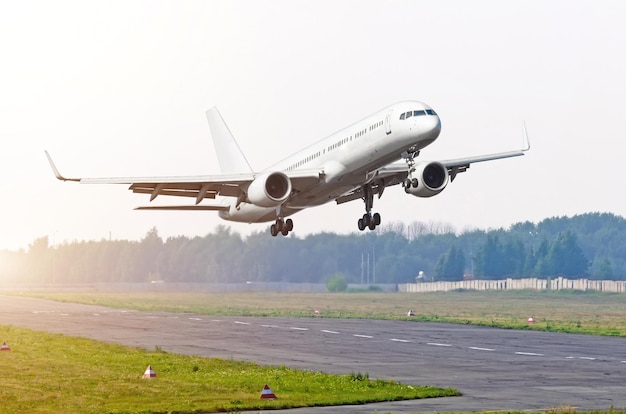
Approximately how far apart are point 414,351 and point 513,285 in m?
81.9

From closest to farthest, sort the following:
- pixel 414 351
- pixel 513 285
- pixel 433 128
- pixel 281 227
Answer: pixel 433 128 → pixel 414 351 → pixel 281 227 → pixel 513 285

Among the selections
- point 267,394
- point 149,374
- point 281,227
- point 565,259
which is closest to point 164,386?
point 149,374

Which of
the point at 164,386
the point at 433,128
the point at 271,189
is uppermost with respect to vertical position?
the point at 433,128

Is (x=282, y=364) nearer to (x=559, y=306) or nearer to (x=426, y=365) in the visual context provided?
(x=426, y=365)

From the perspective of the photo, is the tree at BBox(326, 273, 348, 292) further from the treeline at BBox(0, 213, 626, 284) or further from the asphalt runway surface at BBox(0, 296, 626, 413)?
the asphalt runway surface at BBox(0, 296, 626, 413)

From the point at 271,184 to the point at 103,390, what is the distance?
19.5 metres

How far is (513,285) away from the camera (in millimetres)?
124438

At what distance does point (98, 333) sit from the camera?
55.8m

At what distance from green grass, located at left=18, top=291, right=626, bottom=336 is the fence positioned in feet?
24.5

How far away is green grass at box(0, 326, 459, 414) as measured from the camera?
90.7 ft

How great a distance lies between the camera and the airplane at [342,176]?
43094 mm

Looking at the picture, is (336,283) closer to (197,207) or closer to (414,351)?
(197,207)

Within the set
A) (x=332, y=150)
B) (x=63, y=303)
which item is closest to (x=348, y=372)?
(x=332, y=150)

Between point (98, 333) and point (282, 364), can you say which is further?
point (98, 333)
